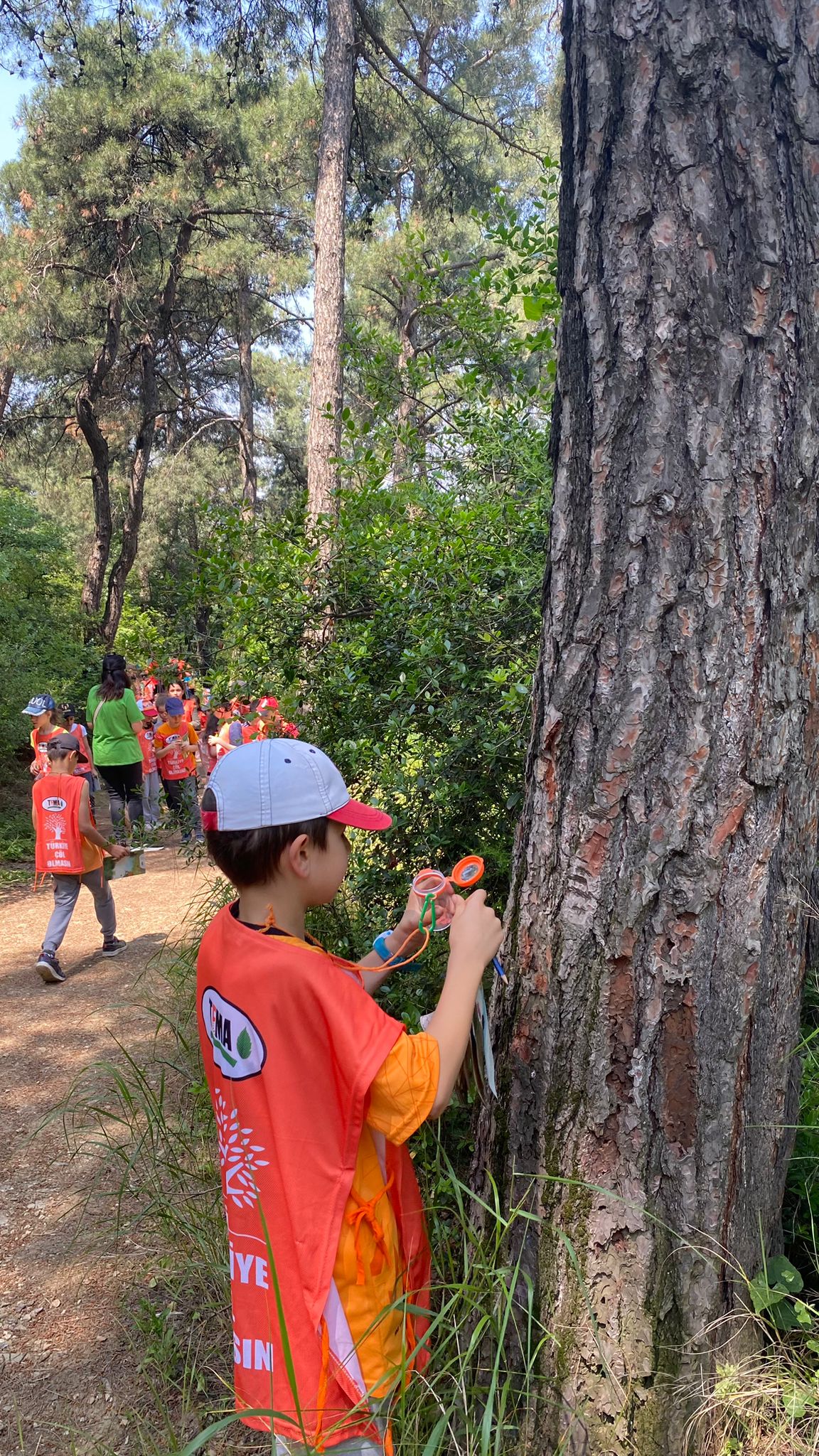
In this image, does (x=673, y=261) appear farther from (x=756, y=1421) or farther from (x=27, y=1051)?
(x=27, y=1051)

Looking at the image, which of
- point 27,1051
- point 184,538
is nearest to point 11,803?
point 27,1051

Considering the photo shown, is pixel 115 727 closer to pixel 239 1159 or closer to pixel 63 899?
pixel 63 899

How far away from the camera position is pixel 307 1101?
1.49 m

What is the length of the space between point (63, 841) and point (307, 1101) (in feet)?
14.8

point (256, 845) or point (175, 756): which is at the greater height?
point (256, 845)

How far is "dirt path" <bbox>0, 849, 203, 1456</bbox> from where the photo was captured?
97.3 inches

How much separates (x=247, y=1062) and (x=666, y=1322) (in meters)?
0.86

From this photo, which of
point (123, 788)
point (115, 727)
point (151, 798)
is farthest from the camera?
point (151, 798)

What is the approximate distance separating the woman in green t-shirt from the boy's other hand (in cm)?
697

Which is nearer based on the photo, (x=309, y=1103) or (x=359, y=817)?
(x=309, y=1103)

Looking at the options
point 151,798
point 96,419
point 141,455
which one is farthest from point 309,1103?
point 141,455

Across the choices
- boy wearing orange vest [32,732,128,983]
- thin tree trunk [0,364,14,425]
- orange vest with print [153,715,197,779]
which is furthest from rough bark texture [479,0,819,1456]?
thin tree trunk [0,364,14,425]

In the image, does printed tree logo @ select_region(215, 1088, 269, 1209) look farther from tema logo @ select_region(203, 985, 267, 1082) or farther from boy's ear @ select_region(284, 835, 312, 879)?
boy's ear @ select_region(284, 835, 312, 879)

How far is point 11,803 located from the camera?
11352 millimetres
